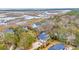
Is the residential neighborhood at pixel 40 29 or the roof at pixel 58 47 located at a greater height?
the residential neighborhood at pixel 40 29

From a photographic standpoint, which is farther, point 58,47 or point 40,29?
point 40,29

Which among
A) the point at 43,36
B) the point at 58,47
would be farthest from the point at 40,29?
the point at 58,47

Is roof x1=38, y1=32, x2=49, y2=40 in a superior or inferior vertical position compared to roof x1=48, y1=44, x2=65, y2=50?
superior

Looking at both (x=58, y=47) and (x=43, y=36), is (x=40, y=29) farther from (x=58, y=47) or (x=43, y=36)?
A: (x=58, y=47)

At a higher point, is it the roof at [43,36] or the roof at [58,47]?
the roof at [43,36]
